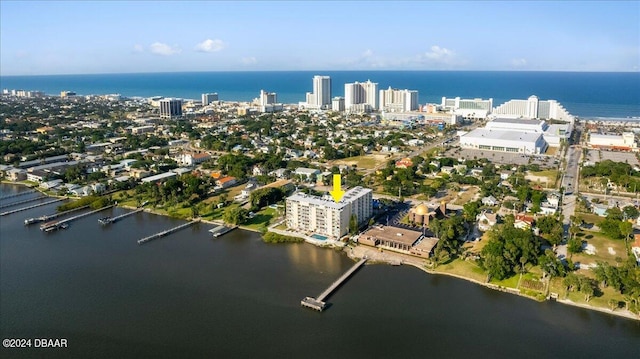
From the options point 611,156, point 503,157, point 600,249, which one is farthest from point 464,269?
point 611,156

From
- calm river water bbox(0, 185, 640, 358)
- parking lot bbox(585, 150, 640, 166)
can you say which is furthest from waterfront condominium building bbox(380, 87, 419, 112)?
calm river water bbox(0, 185, 640, 358)

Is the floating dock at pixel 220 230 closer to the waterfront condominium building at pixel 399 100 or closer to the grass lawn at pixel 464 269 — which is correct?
the grass lawn at pixel 464 269

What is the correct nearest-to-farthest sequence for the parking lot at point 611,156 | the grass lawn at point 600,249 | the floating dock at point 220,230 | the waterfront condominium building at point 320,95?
1. the grass lawn at point 600,249
2. the floating dock at point 220,230
3. the parking lot at point 611,156
4. the waterfront condominium building at point 320,95

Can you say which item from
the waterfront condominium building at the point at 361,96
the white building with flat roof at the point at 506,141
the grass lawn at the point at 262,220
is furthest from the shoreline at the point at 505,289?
the waterfront condominium building at the point at 361,96

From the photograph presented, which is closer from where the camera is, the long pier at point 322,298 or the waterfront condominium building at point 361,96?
the long pier at point 322,298

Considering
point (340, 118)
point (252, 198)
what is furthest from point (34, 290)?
point (340, 118)

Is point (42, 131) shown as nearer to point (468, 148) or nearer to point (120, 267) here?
point (120, 267)
